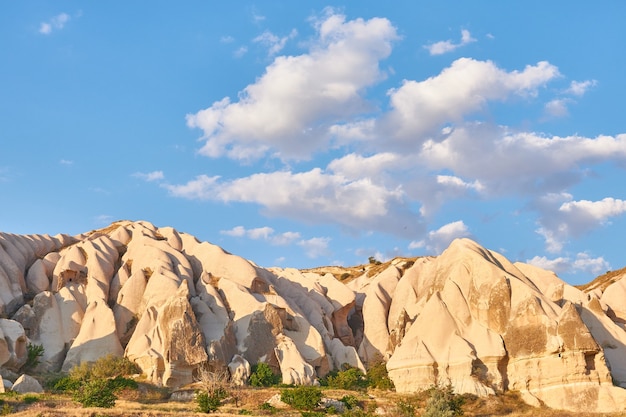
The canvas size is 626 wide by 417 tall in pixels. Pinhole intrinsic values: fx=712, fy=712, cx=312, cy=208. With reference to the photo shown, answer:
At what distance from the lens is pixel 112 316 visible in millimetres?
56125

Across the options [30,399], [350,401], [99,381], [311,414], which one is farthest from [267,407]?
[30,399]

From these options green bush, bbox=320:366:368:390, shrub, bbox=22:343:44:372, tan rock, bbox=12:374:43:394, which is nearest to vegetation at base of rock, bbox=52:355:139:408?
tan rock, bbox=12:374:43:394

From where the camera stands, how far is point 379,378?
5169 cm

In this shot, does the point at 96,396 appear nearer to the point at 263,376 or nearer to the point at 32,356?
the point at 263,376

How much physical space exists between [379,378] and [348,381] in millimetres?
2259

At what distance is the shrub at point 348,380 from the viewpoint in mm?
51750

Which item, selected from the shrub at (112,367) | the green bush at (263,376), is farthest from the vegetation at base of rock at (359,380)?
the shrub at (112,367)

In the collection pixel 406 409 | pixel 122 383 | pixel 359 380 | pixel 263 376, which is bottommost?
pixel 406 409

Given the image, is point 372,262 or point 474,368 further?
point 372,262

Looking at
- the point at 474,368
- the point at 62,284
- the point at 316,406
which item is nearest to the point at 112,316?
the point at 62,284

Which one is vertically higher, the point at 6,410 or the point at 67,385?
the point at 67,385

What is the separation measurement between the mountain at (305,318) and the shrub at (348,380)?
1643 mm

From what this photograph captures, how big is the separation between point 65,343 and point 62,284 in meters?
7.20

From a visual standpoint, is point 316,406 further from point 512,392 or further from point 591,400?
point 591,400
